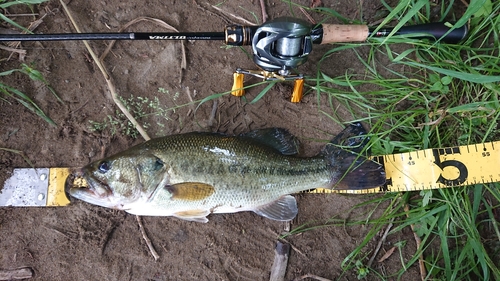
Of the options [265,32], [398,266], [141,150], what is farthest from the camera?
[398,266]

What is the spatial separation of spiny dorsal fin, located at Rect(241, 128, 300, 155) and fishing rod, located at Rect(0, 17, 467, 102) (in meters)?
0.47

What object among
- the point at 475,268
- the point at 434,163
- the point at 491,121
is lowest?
the point at 475,268

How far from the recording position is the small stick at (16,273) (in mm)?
3312

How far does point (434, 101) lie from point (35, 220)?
3840mm

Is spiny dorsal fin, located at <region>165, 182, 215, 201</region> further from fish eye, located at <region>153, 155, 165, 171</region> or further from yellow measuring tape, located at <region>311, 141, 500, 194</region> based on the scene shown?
yellow measuring tape, located at <region>311, 141, 500, 194</region>

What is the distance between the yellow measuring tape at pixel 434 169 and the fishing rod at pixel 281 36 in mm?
1013

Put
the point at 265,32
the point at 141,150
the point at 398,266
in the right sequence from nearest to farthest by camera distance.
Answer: the point at 265,32 < the point at 141,150 < the point at 398,266

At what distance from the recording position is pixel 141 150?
299cm

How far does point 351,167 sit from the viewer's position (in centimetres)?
333

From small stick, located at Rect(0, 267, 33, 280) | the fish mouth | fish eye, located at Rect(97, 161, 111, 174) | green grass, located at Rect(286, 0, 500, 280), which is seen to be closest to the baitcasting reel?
green grass, located at Rect(286, 0, 500, 280)

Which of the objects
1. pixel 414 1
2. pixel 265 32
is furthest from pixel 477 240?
pixel 265 32

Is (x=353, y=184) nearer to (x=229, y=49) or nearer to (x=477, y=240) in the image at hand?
(x=477, y=240)

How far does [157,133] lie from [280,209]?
1340 millimetres

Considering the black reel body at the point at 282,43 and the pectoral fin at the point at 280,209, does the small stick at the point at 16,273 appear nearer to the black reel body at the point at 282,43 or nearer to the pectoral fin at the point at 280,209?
the pectoral fin at the point at 280,209
